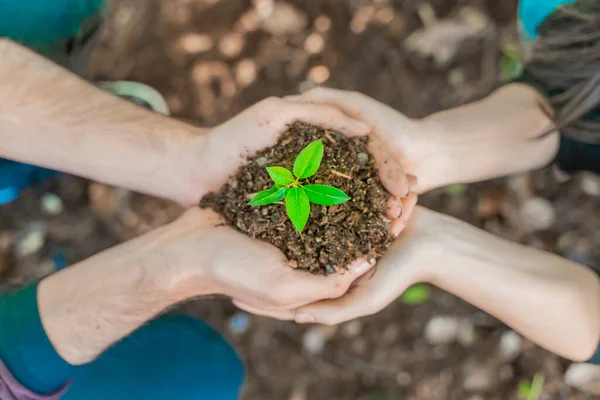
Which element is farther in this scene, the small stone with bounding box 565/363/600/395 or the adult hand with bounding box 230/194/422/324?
the small stone with bounding box 565/363/600/395

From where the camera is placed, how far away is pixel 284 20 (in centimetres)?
194

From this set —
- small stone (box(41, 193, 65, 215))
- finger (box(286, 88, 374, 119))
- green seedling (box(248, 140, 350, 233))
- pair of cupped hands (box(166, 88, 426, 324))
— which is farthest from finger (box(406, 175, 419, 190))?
small stone (box(41, 193, 65, 215))

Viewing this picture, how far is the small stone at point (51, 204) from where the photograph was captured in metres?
1.89

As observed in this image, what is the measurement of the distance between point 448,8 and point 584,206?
0.90 metres

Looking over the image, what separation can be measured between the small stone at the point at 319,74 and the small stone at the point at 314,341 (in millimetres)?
934

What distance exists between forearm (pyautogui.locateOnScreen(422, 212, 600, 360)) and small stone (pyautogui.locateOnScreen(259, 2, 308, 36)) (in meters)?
0.99

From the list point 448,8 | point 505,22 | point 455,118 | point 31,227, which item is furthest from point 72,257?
point 505,22

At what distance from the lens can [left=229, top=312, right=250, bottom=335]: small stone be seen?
190cm

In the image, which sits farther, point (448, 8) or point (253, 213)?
point (448, 8)

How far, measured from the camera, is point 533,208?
192cm

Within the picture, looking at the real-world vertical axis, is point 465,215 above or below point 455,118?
below

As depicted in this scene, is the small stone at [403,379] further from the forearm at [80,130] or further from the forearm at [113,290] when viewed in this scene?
the forearm at [80,130]

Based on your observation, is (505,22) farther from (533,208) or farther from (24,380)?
(24,380)

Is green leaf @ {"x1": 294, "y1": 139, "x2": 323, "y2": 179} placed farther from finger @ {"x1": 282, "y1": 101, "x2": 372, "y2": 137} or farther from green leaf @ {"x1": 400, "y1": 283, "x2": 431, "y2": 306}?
green leaf @ {"x1": 400, "y1": 283, "x2": 431, "y2": 306}
